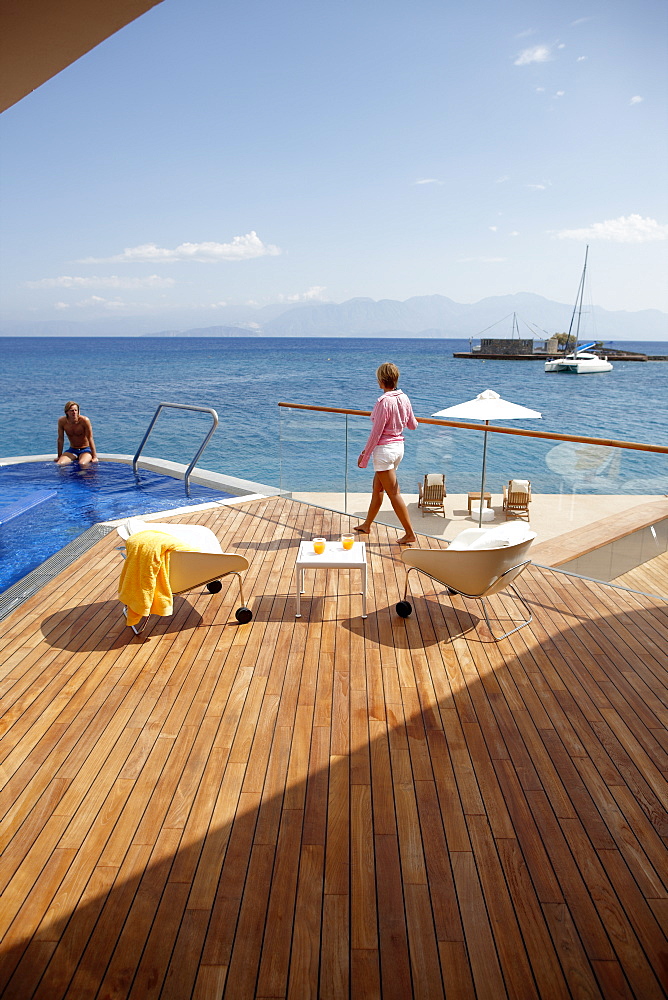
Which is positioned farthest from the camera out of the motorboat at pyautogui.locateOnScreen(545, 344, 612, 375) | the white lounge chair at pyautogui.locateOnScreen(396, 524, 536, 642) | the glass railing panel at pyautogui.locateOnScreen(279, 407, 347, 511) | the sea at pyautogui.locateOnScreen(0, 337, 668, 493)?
the motorboat at pyautogui.locateOnScreen(545, 344, 612, 375)

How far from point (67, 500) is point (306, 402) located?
31575 millimetres

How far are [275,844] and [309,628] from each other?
1.81 metres

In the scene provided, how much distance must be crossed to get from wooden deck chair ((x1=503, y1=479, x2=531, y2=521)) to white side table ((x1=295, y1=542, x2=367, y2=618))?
1.56 meters

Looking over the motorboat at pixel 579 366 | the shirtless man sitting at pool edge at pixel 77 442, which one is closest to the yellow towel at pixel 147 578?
the shirtless man sitting at pool edge at pixel 77 442

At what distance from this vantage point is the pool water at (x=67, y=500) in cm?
591

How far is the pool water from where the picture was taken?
5906 mm

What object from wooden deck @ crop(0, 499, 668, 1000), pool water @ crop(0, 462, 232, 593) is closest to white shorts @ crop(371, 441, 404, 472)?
wooden deck @ crop(0, 499, 668, 1000)

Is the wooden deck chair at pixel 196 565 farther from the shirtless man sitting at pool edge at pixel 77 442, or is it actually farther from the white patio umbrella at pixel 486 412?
the shirtless man sitting at pool edge at pixel 77 442

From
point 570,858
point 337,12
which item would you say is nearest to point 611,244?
point 337,12

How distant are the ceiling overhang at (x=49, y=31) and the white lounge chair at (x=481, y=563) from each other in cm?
289

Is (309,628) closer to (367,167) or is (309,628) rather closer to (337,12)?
(337,12)

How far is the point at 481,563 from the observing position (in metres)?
3.71

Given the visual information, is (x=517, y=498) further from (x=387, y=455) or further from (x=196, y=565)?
(x=196, y=565)

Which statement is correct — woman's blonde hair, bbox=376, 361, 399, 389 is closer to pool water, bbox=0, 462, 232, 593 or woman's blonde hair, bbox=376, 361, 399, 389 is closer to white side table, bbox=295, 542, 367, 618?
white side table, bbox=295, 542, 367, 618
